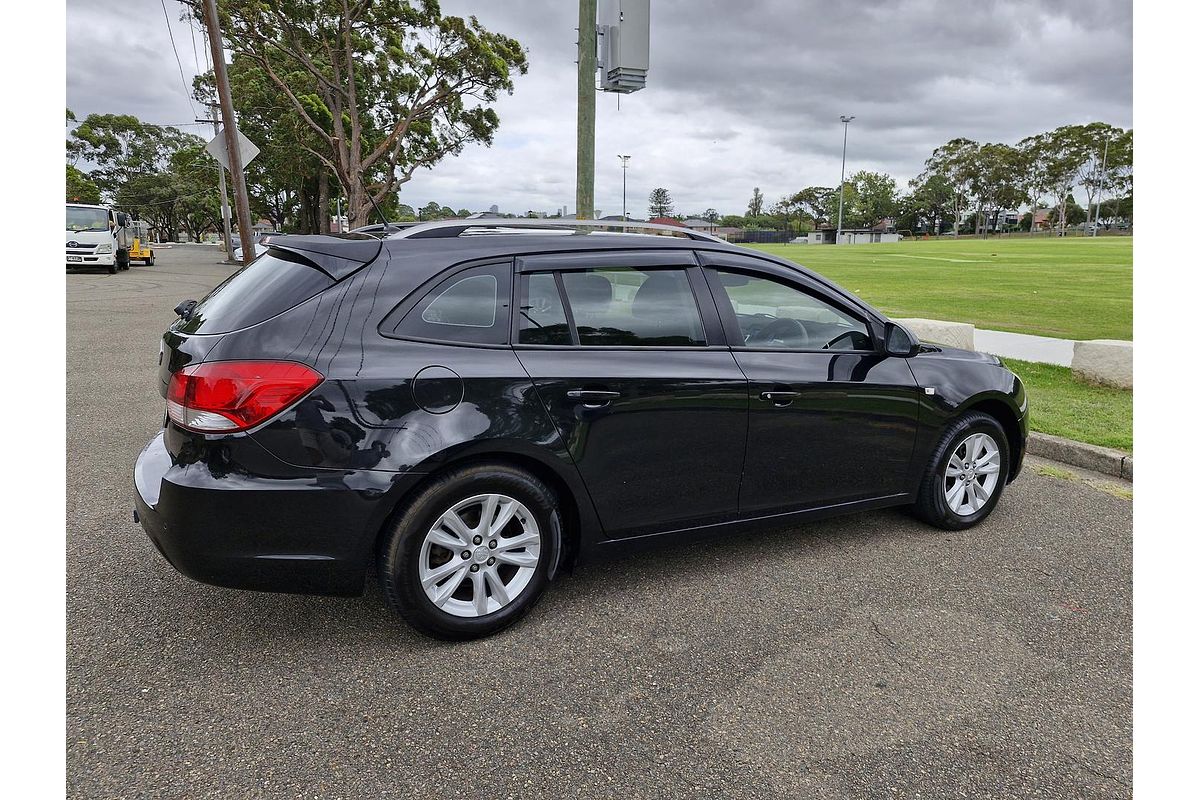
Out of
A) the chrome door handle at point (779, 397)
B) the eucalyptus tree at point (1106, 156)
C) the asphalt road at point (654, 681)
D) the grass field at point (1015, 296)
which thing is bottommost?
the asphalt road at point (654, 681)

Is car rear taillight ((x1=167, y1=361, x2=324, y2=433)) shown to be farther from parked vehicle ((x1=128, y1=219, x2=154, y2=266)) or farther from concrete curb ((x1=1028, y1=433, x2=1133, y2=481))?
parked vehicle ((x1=128, y1=219, x2=154, y2=266))

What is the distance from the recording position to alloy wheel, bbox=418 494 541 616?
3055mm

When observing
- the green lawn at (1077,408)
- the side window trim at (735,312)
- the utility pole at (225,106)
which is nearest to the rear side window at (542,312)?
the side window trim at (735,312)

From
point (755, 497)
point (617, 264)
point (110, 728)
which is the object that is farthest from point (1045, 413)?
point (110, 728)

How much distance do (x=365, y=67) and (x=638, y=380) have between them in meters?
32.1

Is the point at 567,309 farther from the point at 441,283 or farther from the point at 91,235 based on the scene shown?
the point at 91,235

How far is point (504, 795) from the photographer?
7.60 ft

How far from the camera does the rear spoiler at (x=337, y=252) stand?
120 inches

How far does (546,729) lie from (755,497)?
62.2 inches

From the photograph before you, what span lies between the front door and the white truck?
29255 mm

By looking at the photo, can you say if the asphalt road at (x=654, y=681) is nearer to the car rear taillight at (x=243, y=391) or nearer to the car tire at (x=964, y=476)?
the car tire at (x=964, y=476)

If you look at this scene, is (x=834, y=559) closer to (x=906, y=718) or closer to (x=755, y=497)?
(x=755, y=497)

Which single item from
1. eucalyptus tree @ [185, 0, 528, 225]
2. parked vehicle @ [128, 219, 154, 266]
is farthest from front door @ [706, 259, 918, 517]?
parked vehicle @ [128, 219, 154, 266]

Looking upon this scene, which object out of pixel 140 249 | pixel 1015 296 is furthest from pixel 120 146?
pixel 1015 296
